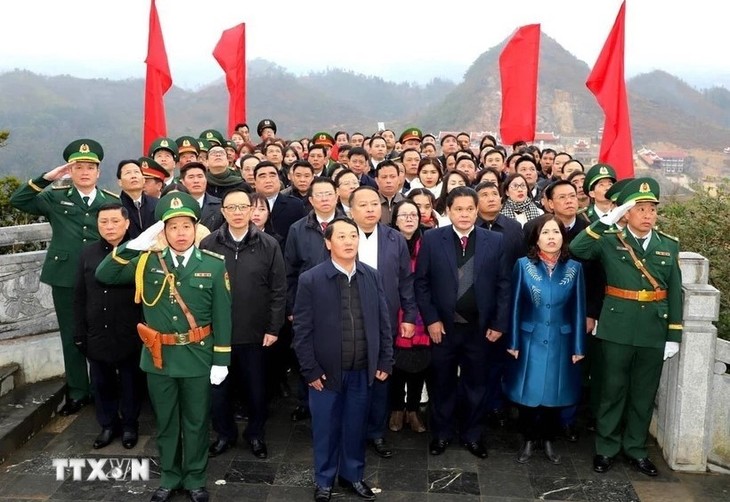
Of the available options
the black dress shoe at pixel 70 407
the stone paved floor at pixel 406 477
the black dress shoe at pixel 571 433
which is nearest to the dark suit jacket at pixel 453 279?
the stone paved floor at pixel 406 477

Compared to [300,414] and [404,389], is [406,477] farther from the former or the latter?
[300,414]

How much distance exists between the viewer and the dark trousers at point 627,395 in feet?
14.0

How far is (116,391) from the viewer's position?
15.3ft

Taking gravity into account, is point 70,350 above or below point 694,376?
below

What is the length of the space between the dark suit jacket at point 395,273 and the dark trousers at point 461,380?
34 cm

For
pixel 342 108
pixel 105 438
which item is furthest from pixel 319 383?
pixel 342 108

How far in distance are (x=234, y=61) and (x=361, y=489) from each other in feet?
23.6

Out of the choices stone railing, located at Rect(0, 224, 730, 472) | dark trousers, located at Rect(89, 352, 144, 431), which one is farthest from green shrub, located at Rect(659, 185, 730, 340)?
dark trousers, located at Rect(89, 352, 144, 431)

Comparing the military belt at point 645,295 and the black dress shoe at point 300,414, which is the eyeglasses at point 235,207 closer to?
the black dress shoe at point 300,414

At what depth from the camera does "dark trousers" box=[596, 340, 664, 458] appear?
4.26m

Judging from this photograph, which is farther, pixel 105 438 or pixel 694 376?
pixel 105 438

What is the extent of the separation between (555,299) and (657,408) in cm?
126

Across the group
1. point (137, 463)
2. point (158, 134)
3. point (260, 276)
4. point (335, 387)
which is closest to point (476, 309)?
point (335, 387)

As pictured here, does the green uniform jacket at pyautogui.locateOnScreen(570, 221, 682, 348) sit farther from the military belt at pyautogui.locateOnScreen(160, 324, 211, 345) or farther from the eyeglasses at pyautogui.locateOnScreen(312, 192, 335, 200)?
the military belt at pyautogui.locateOnScreen(160, 324, 211, 345)
